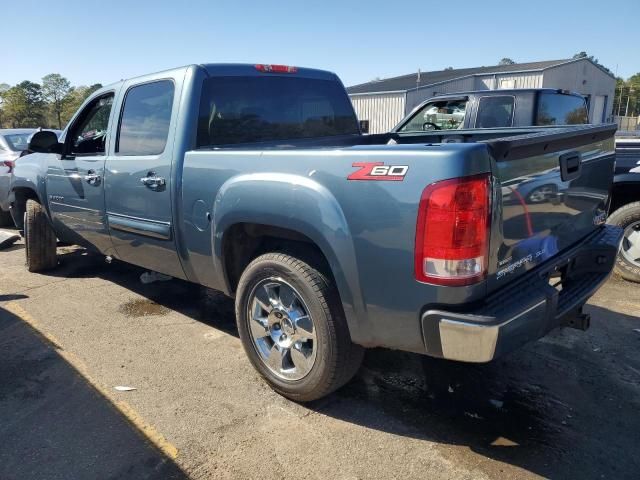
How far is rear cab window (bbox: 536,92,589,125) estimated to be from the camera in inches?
257

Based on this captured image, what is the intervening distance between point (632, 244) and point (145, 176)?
15.7 feet

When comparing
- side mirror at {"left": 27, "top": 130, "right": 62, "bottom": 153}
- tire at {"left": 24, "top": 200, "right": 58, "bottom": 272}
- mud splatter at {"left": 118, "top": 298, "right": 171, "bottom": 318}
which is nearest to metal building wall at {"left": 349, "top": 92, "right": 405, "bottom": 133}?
tire at {"left": 24, "top": 200, "right": 58, "bottom": 272}

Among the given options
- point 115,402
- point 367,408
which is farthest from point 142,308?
point 367,408

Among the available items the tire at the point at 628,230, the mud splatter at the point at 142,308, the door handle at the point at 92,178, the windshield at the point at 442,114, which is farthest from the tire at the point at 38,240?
the tire at the point at 628,230

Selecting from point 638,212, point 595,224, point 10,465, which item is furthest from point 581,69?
point 10,465

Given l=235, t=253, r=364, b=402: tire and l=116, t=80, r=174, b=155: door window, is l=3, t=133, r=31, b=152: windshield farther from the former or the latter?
l=235, t=253, r=364, b=402: tire

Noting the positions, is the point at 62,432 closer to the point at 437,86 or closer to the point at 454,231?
the point at 454,231

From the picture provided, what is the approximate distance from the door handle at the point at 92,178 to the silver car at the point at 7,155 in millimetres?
3789

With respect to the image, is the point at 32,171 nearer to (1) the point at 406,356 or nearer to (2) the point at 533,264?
(1) the point at 406,356

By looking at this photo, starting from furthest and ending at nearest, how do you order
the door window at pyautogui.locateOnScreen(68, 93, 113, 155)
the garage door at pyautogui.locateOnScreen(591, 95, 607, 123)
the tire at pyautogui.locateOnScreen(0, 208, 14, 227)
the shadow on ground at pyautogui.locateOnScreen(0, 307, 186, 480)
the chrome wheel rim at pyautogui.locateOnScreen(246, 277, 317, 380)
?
1. the garage door at pyautogui.locateOnScreen(591, 95, 607, 123)
2. the tire at pyautogui.locateOnScreen(0, 208, 14, 227)
3. the door window at pyautogui.locateOnScreen(68, 93, 113, 155)
4. the chrome wheel rim at pyautogui.locateOnScreen(246, 277, 317, 380)
5. the shadow on ground at pyautogui.locateOnScreen(0, 307, 186, 480)

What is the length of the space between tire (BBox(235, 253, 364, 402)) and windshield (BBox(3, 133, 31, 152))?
668cm

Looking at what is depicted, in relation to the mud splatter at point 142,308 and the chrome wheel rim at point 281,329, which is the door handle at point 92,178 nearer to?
the mud splatter at point 142,308

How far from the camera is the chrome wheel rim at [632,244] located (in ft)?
16.8

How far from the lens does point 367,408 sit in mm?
2955
